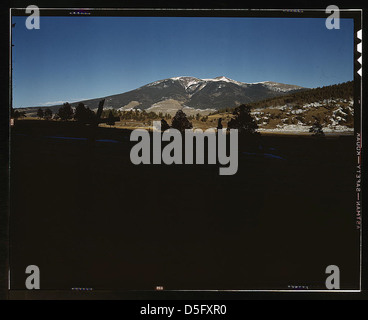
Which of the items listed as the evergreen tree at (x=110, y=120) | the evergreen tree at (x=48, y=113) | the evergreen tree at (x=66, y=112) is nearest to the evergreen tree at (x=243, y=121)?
the evergreen tree at (x=110, y=120)

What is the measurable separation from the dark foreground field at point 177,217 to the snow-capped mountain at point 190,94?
0.28 meters

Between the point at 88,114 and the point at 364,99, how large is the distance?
2.07 m

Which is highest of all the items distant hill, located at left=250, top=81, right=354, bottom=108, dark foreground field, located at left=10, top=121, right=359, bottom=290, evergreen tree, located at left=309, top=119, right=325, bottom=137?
distant hill, located at left=250, top=81, right=354, bottom=108

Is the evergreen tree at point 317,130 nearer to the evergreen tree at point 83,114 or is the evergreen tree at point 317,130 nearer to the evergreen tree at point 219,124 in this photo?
the evergreen tree at point 219,124

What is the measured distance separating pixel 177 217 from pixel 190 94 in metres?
0.92


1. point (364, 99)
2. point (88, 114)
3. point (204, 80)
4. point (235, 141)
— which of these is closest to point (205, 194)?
point (235, 141)

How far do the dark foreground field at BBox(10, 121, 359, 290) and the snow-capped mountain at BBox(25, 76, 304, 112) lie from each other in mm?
277

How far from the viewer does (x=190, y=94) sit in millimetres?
2010

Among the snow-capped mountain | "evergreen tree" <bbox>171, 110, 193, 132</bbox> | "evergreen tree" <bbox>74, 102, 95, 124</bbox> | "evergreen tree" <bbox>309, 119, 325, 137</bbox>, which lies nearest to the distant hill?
the snow-capped mountain

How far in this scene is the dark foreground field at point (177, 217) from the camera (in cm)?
199

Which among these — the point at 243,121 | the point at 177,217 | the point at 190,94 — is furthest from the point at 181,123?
the point at 177,217

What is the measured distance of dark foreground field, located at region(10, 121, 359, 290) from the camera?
199cm

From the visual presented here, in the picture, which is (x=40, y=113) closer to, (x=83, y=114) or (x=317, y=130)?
(x=83, y=114)

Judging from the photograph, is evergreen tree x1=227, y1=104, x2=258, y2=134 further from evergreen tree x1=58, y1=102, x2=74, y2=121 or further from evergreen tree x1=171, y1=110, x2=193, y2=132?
evergreen tree x1=58, y1=102, x2=74, y2=121
